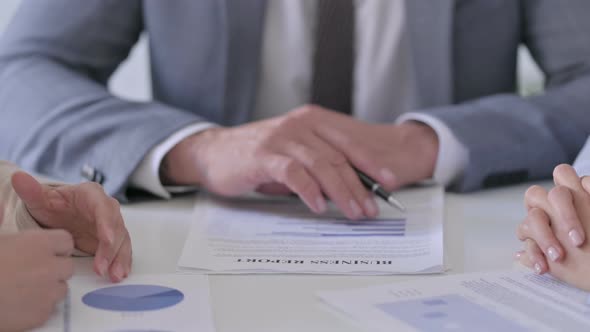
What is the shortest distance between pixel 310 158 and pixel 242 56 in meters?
0.46

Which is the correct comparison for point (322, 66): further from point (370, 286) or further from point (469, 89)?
point (370, 286)

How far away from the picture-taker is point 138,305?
75 cm

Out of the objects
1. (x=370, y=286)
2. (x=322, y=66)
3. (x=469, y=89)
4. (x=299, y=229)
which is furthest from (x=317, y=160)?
(x=469, y=89)

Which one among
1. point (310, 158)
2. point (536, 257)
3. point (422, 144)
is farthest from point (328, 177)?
point (536, 257)

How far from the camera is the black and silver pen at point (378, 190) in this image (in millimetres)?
1087

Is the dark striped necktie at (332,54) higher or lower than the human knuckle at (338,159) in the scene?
higher

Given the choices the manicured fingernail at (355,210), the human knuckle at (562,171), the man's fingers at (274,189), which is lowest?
the manicured fingernail at (355,210)

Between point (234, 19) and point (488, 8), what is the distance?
1.55ft

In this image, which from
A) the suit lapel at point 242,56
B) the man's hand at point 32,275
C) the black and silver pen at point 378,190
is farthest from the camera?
the suit lapel at point 242,56

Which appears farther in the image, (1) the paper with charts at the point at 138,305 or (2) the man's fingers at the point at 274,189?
(2) the man's fingers at the point at 274,189

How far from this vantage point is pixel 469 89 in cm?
163

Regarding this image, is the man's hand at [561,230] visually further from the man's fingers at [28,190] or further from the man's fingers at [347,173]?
the man's fingers at [28,190]

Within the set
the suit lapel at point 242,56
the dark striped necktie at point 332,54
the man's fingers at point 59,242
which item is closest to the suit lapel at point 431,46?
the dark striped necktie at point 332,54

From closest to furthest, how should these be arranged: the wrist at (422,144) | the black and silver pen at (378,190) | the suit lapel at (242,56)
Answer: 1. the black and silver pen at (378,190)
2. the wrist at (422,144)
3. the suit lapel at (242,56)
